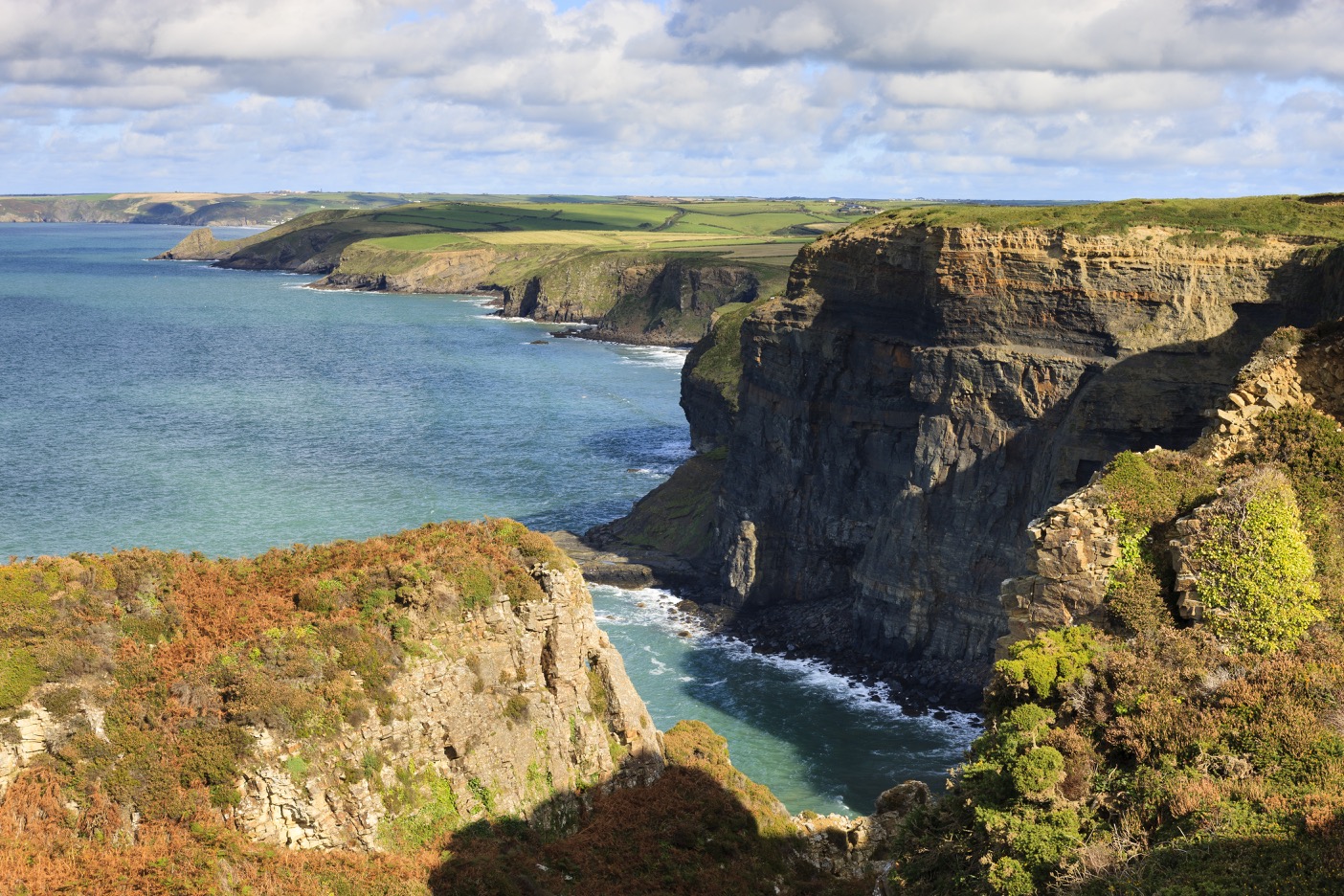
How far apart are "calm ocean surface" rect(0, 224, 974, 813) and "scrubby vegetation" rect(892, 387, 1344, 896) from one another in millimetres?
31635

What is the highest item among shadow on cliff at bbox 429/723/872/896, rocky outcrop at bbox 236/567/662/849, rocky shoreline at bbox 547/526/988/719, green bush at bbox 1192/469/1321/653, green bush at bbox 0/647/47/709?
green bush at bbox 1192/469/1321/653

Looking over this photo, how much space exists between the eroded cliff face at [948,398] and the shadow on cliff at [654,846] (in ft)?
108

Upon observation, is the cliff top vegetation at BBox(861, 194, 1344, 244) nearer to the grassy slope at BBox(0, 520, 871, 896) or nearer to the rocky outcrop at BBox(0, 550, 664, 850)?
the rocky outcrop at BBox(0, 550, 664, 850)

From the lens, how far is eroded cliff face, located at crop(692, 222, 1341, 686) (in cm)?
6391

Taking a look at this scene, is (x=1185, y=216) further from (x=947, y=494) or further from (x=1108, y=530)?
(x=1108, y=530)

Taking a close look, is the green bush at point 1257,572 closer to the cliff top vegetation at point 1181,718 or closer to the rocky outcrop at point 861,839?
the cliff top vegetation at point 1181,718

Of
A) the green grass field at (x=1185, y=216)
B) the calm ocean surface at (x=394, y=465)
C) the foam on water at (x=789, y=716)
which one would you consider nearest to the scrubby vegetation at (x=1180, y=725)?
the foam on water at (x=789, y=716)

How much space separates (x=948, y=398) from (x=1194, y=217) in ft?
57.3

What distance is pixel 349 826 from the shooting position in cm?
2555

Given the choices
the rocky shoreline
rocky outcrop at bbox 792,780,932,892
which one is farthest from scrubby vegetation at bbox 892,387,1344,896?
the rocky shoreline

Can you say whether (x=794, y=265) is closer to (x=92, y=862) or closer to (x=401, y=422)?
(x=401, y=422)

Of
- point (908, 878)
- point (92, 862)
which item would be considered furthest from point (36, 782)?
point (908, 878)

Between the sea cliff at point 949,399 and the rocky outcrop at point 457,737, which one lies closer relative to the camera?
the rocky outcrop at point 457,737

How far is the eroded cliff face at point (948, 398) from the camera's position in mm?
63906
